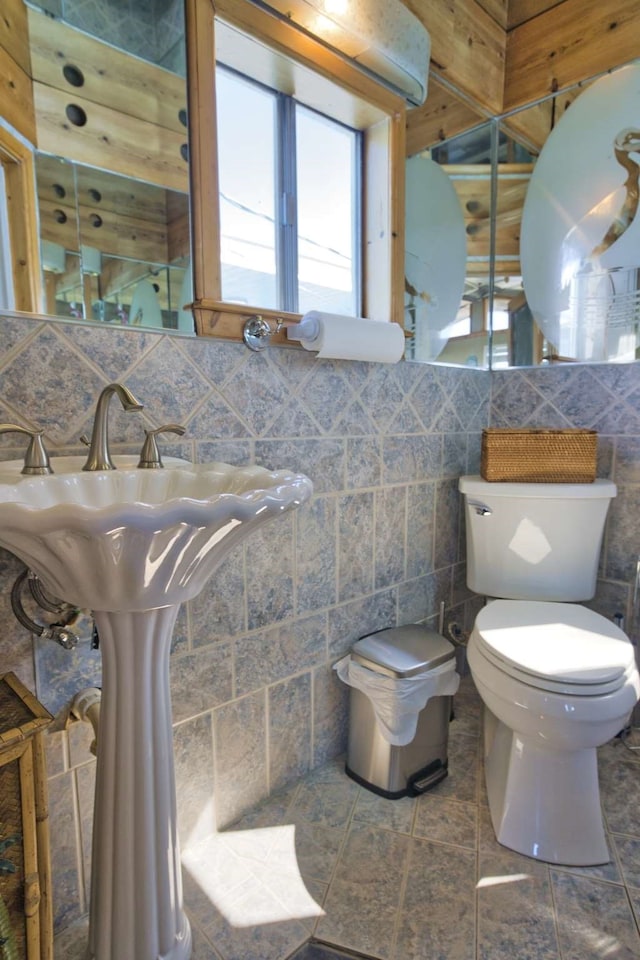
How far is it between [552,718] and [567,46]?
7.10 ft

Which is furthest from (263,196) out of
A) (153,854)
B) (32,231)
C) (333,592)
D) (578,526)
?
(153,854)

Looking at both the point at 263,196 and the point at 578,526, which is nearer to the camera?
the point at 263,196

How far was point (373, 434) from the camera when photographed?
1611 millimetres

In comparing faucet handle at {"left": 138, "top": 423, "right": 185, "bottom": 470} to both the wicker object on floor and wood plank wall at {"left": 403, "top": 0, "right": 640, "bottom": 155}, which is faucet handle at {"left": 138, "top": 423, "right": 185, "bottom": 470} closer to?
the wicker object on floor

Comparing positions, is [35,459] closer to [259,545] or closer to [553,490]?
[259,545]

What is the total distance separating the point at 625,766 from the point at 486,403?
132cm

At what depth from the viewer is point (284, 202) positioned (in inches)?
61.7

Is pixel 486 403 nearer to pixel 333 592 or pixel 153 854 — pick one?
pixel 333 592

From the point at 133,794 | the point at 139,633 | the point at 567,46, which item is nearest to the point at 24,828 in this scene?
the point at 133,794

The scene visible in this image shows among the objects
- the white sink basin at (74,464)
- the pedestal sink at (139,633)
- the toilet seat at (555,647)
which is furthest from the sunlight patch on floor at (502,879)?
the white sink basin at (74,464)

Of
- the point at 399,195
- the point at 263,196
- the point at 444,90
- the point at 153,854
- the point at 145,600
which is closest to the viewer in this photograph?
the point at 145,600

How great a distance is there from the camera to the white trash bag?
1.43 m

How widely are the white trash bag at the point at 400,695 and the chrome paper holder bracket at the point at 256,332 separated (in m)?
0.95

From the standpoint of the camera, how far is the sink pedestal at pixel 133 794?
34.2 inches
